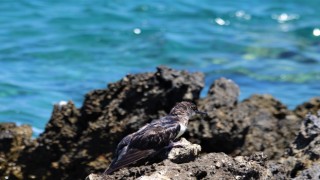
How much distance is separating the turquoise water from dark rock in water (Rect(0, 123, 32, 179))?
3.29m

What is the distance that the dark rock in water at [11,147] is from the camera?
369 inches

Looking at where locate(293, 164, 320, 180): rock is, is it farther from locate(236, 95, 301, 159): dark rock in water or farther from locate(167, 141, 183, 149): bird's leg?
locate(236, 95, 301, 159): dark rock in water

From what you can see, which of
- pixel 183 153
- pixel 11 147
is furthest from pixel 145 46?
pixel 183 153

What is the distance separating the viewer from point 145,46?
60.8ft

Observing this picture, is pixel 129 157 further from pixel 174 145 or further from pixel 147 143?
pixel 174 145

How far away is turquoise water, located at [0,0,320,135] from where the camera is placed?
50.5 ft

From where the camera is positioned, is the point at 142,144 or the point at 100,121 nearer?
the point at 142,144

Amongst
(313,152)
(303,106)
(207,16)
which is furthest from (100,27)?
(313,152)

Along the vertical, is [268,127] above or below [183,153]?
above

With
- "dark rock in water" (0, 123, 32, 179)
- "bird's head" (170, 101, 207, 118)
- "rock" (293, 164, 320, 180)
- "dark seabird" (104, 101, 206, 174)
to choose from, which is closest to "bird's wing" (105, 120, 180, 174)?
"dark seabird" (104, 101, 206, 174)

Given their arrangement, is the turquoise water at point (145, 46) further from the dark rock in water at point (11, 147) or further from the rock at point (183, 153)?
the rock at point (183, 153)

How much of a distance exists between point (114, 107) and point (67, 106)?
61 centimetres

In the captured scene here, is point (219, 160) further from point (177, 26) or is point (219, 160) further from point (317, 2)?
point (317, 2)

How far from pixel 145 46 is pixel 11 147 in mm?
9251
